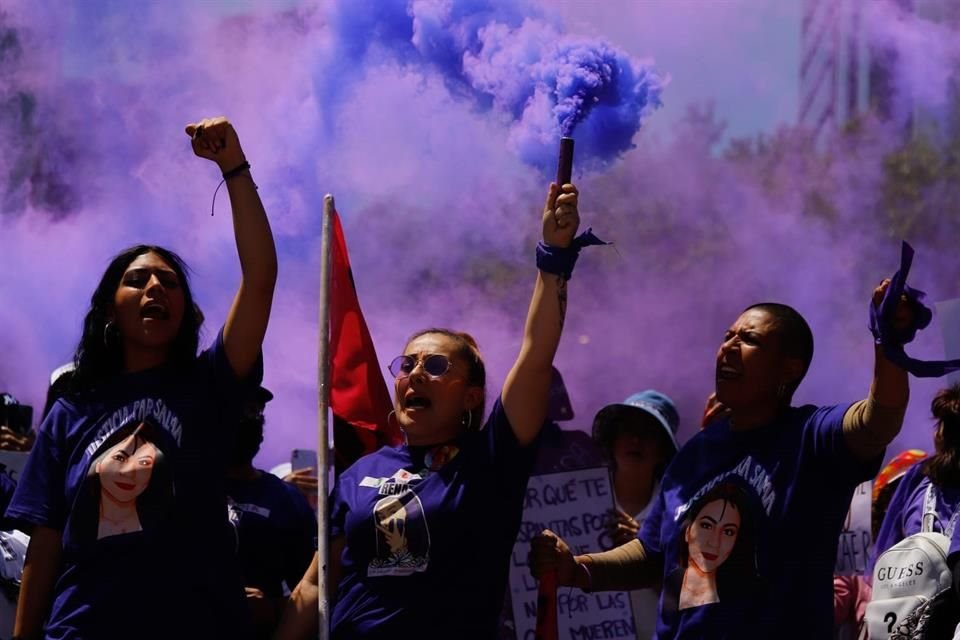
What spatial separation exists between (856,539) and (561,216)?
2.61 metres

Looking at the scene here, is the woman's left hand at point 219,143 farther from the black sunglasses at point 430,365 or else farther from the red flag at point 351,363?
the red flag at point 351,363

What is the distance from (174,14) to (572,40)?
393cm

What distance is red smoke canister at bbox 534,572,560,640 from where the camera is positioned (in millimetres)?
4524

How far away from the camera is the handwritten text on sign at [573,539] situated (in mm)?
5383

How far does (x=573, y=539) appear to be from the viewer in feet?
18.0

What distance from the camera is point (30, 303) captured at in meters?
8.57

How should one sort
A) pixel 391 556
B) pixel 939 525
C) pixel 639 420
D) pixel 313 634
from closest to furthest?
pixel 391 556 → pixel 313 634 → pixel 939 525 → pixel 639 420

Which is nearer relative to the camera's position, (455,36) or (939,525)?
(939,525)

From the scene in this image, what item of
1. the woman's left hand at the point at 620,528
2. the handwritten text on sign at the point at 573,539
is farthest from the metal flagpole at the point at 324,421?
the woman's left hand at the point at 620,528

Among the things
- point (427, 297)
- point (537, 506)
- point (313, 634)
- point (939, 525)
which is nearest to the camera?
point (313, 634)

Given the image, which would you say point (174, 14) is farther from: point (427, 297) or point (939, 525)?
point (939, 525)

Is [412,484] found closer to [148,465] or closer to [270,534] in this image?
[148,465]

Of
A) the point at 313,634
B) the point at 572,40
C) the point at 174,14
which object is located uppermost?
the point at 174,14

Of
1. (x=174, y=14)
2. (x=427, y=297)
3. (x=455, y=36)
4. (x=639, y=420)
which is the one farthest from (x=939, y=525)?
(x=174, y=14)
